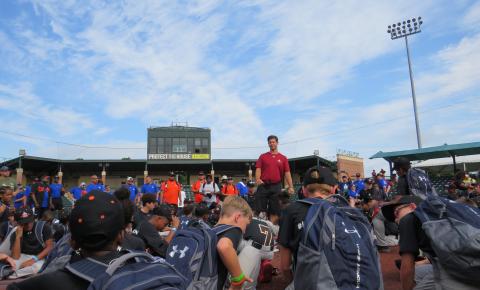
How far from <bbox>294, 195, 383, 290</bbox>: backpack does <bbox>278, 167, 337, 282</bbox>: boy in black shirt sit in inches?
5.8

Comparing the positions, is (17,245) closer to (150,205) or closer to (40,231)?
(40,231)

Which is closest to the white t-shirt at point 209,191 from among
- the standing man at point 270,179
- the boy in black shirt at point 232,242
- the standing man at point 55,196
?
the standing man at point 270,179

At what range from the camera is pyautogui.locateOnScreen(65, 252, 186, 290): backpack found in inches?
54.6

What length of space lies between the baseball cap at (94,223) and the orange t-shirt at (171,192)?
38.9 feet

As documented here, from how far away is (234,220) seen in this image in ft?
10.7

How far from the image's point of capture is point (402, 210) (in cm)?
311

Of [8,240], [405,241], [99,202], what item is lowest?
[8,240]

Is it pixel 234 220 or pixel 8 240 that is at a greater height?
pixel 234 220

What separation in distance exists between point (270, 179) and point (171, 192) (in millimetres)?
6902

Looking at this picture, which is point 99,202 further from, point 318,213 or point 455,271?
point 455,271

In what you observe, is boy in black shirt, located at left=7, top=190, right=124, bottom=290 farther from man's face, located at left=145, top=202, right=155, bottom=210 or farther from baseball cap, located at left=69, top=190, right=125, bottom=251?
man's face, located at left=145, top=202, right=155, bottom=210

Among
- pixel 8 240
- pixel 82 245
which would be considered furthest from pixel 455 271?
pixel 8 240

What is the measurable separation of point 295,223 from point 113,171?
42013 millimetres

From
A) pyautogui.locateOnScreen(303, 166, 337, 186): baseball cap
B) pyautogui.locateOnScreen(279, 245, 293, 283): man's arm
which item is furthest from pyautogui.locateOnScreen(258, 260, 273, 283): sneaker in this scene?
pyautogui.locateOnScreen(303, 166, 337, 186): baseball cap
